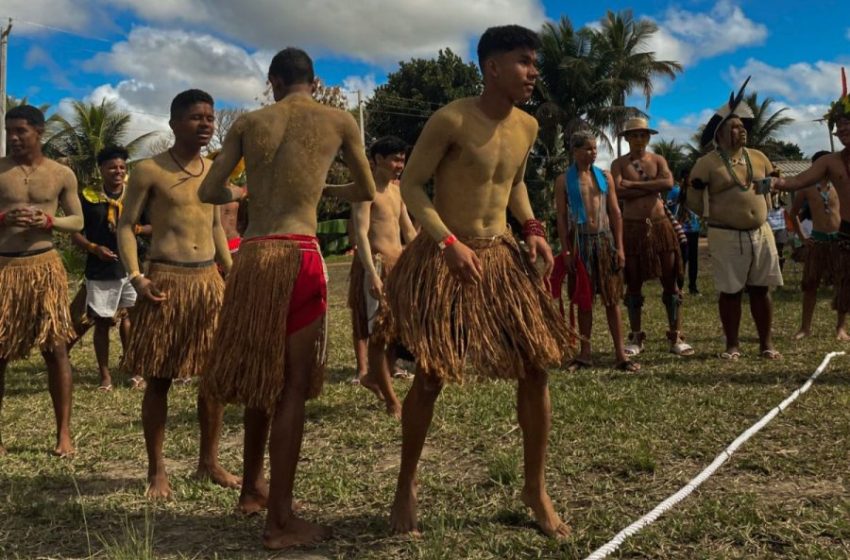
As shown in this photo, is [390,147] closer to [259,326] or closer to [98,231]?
[259,326]

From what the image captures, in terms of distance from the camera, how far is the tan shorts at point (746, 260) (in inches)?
247

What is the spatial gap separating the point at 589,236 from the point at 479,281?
12.0 feet

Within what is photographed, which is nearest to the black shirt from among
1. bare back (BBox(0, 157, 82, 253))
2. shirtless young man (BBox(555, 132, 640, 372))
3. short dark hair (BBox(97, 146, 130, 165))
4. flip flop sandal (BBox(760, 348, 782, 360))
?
short dark hair (BBox(97, 146, 130, 165))

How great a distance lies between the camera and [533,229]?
3104mm

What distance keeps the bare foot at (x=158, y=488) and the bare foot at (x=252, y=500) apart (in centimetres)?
47

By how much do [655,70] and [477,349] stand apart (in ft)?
109

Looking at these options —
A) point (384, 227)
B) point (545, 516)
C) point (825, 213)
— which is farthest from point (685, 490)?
point (825, 213)

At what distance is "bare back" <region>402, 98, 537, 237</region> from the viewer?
2900 millimetres

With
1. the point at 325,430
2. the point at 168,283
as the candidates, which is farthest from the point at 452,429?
the point at 168,283

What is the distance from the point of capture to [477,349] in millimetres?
2820

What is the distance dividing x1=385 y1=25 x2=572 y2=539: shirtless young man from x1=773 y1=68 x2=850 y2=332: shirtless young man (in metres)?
3.38

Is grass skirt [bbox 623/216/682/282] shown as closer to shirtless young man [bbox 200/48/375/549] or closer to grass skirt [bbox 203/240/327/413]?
shirtless young man [bbox 200/48/375/549]

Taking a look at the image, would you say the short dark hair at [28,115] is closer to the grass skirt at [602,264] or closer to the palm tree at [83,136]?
the grass skirt at [602,264]

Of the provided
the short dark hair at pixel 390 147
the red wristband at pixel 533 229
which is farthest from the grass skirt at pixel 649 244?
the red wristband at pixel 533 229
